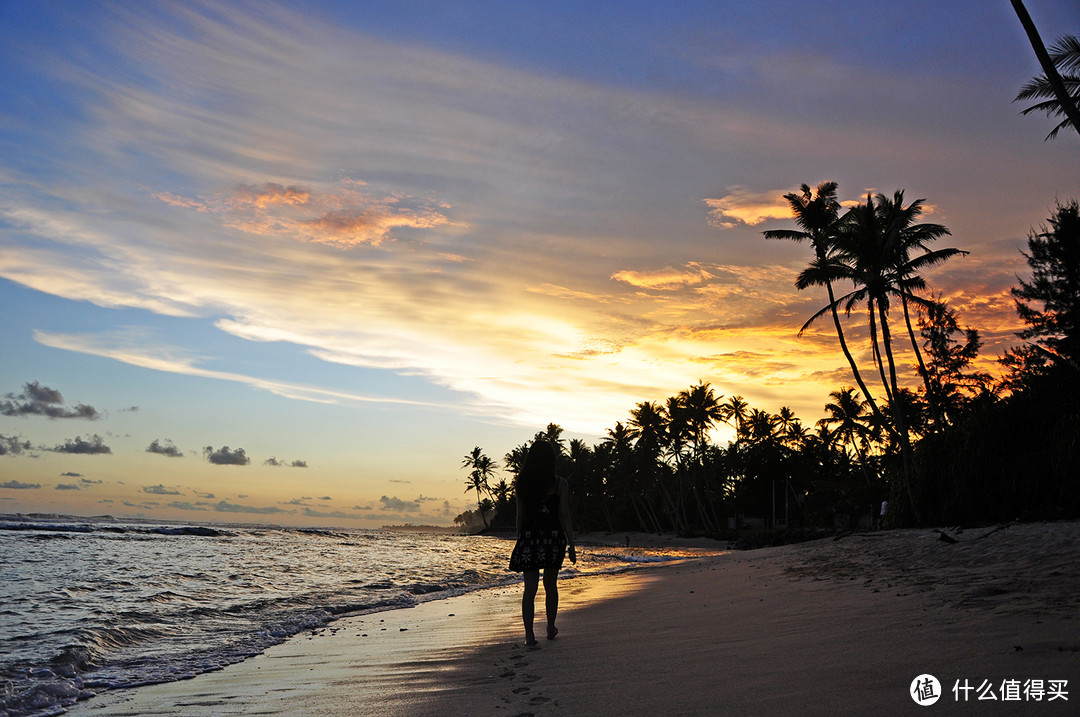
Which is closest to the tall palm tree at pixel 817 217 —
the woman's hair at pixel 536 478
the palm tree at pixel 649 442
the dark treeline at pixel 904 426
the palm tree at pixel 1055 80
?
the dark treeline at pixel 904 426

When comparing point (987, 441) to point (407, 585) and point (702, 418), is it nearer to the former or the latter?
point (407, 585)

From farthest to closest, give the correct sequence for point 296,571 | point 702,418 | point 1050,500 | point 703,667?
point 702,418
point 296,571
point 1050,500
point 703,667

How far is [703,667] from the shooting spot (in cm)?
398

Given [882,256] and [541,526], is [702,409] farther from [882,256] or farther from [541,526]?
[541,526]

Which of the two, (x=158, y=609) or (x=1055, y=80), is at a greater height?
(x=1055, y=80)

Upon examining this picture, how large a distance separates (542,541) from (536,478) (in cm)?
56

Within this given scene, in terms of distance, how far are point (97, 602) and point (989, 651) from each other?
1160 cm

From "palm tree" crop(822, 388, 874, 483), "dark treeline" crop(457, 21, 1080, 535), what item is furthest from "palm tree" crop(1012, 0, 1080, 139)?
"palm tree" crop(822, 388, 874, 483)

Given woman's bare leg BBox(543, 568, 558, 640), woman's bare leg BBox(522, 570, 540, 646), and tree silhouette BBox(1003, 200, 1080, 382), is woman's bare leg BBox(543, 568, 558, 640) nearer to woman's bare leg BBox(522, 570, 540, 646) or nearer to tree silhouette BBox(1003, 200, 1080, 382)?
woman's bare leg BBox(522, 570, 540, 646)

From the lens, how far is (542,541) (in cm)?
582

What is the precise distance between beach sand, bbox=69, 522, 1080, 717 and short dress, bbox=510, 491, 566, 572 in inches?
27.3

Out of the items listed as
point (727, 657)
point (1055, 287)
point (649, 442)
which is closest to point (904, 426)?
point (1055, 287)

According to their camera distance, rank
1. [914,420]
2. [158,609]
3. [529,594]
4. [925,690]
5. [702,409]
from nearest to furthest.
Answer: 1. [925,690]
2. [529,594]
3. [158,609]
4. [914,420]
5. [702,409]

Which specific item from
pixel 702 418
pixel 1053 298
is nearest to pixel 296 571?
pixel 1053 298
